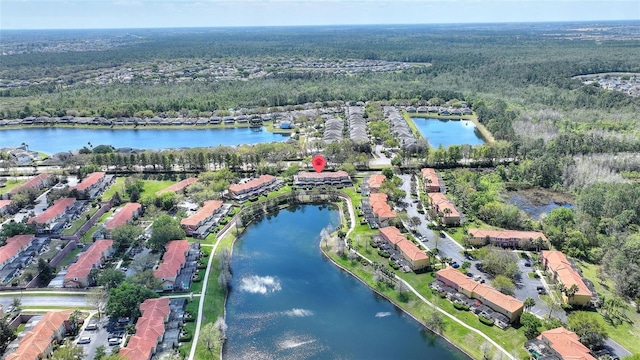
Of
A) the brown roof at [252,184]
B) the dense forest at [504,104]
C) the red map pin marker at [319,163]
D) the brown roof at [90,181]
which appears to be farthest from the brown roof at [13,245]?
the red map pin marker at [319,163]

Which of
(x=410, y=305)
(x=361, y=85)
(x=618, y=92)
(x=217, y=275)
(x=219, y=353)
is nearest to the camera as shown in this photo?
(x=219, y=353)

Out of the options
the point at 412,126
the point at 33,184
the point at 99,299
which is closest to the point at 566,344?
the point at 99,299

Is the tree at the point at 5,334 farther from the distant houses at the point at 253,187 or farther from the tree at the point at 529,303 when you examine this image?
the tree at the point at 529,303

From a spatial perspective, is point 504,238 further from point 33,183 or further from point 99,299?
point 33,183

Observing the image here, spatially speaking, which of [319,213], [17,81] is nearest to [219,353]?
[319,213]

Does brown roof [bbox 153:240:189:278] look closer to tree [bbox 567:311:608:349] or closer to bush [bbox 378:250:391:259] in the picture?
bush [bbox 378:250:391:259]

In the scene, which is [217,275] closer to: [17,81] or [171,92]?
[171,92]
